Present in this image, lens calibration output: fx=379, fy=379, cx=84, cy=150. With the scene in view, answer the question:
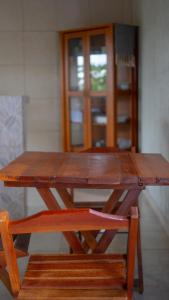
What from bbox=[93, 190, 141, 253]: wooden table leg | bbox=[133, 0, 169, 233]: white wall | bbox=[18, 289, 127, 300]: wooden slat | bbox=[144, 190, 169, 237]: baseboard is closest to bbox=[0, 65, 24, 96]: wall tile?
bbox=[133, 0, 169, 233]: white wall

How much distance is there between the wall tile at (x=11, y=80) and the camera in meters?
5.04

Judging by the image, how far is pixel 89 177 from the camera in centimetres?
161

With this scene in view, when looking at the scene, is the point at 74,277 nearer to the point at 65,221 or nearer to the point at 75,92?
the point at 65,221

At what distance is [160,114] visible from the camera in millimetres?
3348

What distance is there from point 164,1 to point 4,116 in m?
1.62

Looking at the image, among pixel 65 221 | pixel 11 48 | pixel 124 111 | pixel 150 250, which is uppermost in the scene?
pixel 11 48

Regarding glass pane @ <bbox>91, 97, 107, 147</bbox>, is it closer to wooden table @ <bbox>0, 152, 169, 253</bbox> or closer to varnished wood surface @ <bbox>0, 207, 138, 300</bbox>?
wooden table @ <bbox>0, 152, 169, 253</bbox>

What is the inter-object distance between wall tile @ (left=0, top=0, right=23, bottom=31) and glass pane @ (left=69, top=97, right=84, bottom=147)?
50.7 inches

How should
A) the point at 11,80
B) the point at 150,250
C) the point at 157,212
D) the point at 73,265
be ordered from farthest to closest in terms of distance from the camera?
the point at 11,80, the point at 157,212, the point at 150,250, the point at 73,265

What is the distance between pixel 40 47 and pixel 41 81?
44 cm

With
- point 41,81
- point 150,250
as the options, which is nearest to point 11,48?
point 41,81

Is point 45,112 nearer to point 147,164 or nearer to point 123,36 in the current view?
point 123,36

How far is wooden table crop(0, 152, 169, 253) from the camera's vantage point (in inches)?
63.4

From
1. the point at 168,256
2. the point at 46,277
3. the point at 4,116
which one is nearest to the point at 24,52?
the point at 4,116
